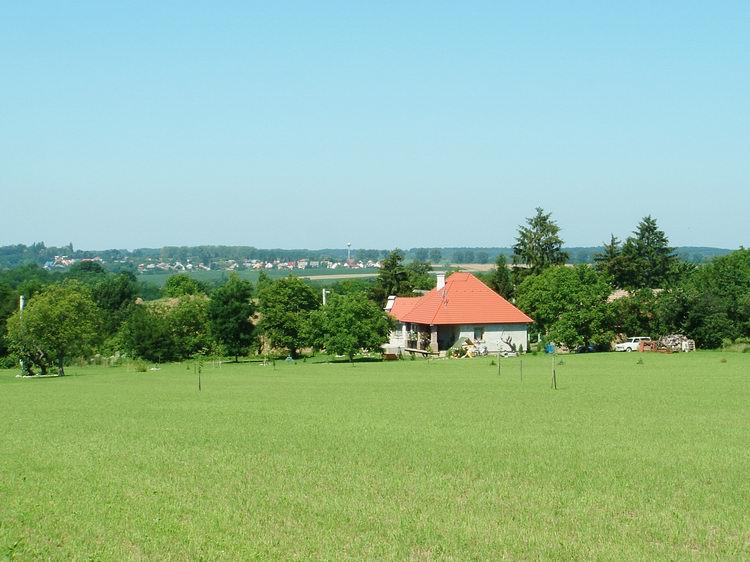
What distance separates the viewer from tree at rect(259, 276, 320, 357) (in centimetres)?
8400

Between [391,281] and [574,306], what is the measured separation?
124 ft

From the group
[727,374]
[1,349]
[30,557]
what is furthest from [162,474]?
[1,349]

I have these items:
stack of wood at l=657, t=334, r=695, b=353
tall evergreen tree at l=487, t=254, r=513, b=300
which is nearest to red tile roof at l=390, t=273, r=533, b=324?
stack of wood at l=657, t=334, r=695, b=353

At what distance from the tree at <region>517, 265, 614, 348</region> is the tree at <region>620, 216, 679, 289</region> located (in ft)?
99.7

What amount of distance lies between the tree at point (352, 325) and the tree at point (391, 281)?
3741 centimetres

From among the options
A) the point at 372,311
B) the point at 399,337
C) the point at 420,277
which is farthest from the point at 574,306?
the point at 420,277

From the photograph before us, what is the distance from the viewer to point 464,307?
80250 mm

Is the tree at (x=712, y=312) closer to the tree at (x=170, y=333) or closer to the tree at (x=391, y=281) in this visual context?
the tree at (x=391, y=281)

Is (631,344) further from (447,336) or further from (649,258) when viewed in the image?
(649,258)

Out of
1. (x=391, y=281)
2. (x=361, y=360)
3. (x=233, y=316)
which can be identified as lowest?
(x=361, y=360)

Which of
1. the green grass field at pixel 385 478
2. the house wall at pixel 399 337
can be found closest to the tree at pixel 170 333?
the house wall at pixel 399 337

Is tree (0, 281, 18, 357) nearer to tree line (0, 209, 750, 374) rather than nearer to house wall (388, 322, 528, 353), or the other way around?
tree line (0, 209, 750, 374)

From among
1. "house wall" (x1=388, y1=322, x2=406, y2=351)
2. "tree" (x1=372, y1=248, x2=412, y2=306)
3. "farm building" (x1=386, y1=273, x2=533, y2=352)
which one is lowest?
"house wall" (x1=388, y1=322, x2=406, y2=351)

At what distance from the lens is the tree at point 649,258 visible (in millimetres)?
107438
